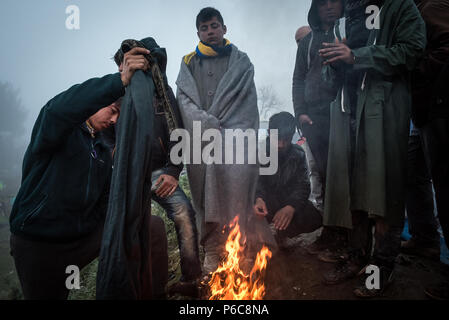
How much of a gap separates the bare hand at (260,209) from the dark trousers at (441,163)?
5.45 ft

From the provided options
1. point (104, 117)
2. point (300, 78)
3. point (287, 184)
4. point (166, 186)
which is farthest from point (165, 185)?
point (300, 78)

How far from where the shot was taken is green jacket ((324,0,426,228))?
2.02 m

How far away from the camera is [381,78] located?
7.06 ft

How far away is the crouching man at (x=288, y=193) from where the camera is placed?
3084mm

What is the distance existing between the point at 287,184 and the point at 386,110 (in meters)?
1.58

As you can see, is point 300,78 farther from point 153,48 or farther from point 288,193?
point 153,48

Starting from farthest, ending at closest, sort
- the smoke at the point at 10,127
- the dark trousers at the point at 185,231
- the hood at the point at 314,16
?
the smoke at the point at 10,127, the hood at the point at 314,16, the dark trousers at the point at 185,231

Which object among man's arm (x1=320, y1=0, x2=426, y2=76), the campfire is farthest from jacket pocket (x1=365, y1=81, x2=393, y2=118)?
the campfire

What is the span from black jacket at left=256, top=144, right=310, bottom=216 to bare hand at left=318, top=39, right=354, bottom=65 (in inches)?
56.5

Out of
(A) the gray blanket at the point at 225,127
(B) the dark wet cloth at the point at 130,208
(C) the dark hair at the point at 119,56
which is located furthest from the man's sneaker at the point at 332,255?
(C) the dark hair at the point at 119,56

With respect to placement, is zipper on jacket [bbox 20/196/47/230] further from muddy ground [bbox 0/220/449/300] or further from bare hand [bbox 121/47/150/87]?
muddy ground [bbox 0/220/449/300]

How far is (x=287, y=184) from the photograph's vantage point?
329cm

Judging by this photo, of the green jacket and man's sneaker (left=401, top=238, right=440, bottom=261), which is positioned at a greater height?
the green jacket

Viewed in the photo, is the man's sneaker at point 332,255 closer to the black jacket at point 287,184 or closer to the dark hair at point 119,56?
the black jacket at point 287,184
